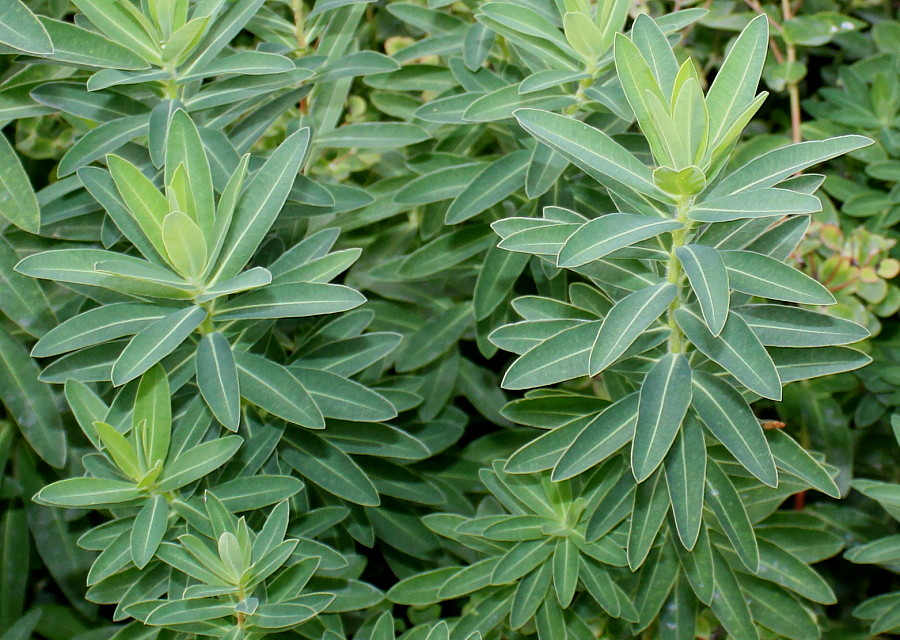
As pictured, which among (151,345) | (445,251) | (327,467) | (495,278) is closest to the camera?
(151,345)

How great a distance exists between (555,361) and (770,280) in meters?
0.31

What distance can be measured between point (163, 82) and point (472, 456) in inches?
39.4

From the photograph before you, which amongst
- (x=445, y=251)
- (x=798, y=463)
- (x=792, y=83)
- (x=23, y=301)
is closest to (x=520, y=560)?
(x=798, y=463)

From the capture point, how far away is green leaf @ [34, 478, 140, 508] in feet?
3.99

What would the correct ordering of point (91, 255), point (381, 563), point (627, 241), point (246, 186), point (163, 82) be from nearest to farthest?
1. point (627, 241)
2. point (91, 255)
3. point (246, 186)
4. point (163, 82)
5. point (381, 563)

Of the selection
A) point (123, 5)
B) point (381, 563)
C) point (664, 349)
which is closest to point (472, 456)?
point (381, 563)

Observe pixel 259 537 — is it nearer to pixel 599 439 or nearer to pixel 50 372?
pixel 50 372

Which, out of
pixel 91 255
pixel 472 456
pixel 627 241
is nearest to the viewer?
pixel 627 241

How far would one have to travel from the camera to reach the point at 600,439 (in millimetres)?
1292

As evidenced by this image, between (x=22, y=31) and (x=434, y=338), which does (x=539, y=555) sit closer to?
(x=434, y=338)

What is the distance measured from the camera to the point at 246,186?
132 centimetres

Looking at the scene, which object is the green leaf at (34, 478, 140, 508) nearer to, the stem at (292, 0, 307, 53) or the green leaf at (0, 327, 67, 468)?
the green leaf at (0, 327, 67, 468)

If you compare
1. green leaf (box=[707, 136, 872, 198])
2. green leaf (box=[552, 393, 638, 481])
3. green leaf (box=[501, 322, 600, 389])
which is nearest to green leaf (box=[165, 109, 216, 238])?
green leaf (box=[501, 322, 600, 389])

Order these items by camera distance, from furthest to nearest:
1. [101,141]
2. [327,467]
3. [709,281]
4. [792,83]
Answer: [792,83]
[327,467]
[101,141]
[709,281]
